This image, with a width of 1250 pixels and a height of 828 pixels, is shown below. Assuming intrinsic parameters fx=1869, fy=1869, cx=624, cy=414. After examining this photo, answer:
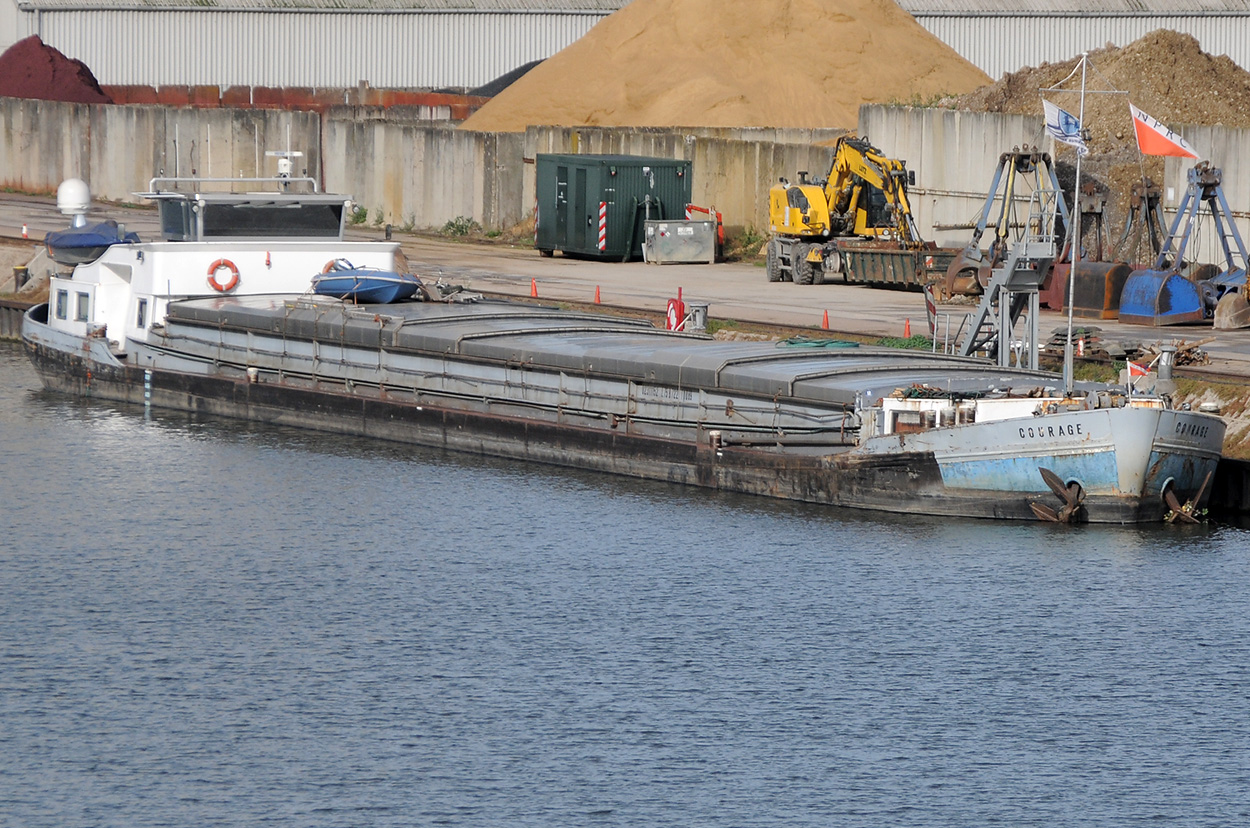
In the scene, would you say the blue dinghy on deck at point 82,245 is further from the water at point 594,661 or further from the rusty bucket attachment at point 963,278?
the rusty bucket attachment at point 963,278

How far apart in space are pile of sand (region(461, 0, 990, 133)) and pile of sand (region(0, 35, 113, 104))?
77.3ft

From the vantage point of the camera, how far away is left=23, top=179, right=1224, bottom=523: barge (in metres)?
30.8

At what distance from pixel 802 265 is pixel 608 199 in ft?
29.7

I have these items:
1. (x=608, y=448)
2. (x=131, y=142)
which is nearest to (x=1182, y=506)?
(x=608, y=448)

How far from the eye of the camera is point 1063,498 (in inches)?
1203

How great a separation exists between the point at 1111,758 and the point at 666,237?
1611 inches

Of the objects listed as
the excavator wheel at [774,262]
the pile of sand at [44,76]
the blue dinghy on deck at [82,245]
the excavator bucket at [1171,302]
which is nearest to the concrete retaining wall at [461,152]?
the blue dinghy on deck at [82,245]

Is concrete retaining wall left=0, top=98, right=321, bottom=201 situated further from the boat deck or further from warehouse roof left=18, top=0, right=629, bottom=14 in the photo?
the boat deck

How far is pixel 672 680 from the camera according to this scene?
2431 centimetres

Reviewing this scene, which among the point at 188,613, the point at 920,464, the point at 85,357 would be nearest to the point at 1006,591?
the point at 920,464

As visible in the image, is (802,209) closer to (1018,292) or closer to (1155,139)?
(1155,139)

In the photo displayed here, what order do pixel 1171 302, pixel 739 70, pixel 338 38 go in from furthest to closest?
pixel 338 38 → pixel 739 70 → pixel 1171 302

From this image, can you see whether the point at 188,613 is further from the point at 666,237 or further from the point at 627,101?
the point at 627,101

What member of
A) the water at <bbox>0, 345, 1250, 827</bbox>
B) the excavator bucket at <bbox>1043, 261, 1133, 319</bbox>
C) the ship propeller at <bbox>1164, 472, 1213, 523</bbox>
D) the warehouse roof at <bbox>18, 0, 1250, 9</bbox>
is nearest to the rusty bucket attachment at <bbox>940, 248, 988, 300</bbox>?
the excavator bucket at <bbox>1043, 261, 1133, 319</bbox>
